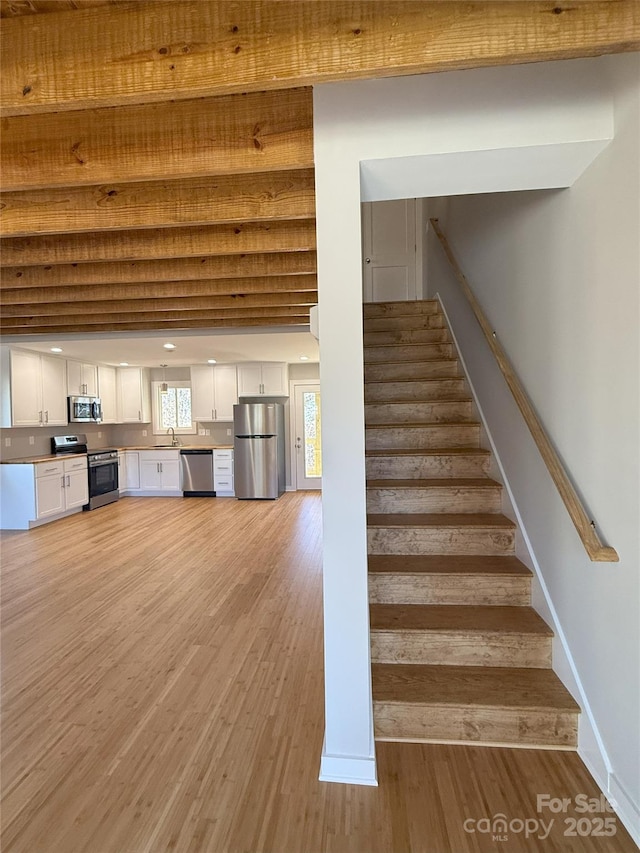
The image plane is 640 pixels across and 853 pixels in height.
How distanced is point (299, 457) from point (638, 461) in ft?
21.8

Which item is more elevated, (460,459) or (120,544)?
(460,459)

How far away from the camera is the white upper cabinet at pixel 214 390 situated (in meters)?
7.54

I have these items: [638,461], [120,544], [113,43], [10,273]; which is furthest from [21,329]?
[638,461]

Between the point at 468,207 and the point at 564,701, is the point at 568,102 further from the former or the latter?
the point at 564,701

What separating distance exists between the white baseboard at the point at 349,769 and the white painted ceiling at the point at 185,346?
3826mm

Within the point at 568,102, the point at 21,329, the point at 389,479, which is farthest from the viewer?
the point at 21,329

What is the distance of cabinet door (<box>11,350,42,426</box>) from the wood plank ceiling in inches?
136

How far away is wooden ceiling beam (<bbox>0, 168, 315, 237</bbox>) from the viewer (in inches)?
81.7

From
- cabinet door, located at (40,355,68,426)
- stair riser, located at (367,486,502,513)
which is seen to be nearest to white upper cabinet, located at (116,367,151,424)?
cabinet door, located at (40,355,68,426)

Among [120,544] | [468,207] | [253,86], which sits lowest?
[120,544]

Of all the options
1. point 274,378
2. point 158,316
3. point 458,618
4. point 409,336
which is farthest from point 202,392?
point 458,618

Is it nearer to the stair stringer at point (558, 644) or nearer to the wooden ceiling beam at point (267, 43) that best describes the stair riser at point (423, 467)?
the stair stringer at point (558, 644)

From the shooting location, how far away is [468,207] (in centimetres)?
325

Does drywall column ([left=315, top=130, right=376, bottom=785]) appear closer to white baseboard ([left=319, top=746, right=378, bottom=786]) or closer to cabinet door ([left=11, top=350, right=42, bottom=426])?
white baseboard ([left=319, top=746, right=378, bottom=786])
